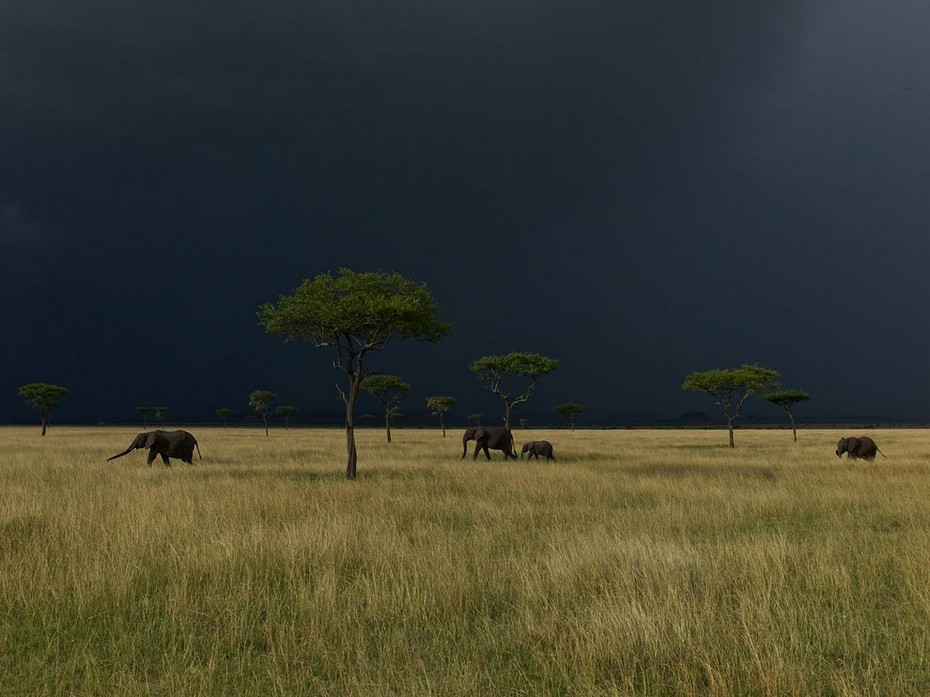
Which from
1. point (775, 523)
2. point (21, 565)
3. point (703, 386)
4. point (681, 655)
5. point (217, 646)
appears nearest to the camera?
point (681, 655)

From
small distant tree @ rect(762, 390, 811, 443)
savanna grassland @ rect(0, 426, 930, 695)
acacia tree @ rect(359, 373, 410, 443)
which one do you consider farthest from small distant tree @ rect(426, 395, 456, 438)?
savanna grassland @ rect(0, 426, 930, 695)

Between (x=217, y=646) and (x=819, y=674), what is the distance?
554cm

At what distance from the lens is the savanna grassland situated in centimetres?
472

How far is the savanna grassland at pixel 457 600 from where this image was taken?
4719mm

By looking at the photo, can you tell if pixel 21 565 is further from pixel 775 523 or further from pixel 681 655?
pixel 775 523

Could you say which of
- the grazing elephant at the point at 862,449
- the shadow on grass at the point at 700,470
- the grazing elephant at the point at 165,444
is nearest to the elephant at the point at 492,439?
the shadow on grass at the point at 700,470

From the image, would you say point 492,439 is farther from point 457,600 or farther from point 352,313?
point 457,600

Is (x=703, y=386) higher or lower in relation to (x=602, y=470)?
higher

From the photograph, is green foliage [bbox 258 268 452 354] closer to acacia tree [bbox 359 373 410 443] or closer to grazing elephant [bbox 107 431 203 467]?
grazing elephant [bbox 107 431 203 467]

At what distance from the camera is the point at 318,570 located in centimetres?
800

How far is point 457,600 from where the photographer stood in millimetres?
6664

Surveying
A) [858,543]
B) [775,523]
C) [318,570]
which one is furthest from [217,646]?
[775,523]

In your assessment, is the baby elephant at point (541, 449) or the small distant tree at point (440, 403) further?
the small distant tree at point (440, 403)

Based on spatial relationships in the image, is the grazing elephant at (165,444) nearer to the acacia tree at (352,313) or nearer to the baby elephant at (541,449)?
the acacia tree at (352,313)
